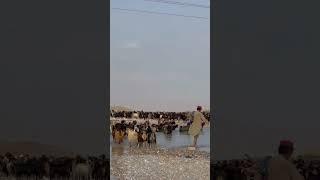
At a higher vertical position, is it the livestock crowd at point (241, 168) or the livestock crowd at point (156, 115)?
the livestock crowd at point (156, 115)

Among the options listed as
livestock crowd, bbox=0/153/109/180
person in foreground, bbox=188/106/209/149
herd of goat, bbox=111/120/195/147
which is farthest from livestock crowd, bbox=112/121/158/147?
livestock crowd, bbox=0/153/109/180

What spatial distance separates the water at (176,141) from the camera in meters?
13.9

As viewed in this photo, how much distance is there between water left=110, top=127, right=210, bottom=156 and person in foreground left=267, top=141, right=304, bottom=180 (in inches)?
262

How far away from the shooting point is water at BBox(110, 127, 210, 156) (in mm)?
13899

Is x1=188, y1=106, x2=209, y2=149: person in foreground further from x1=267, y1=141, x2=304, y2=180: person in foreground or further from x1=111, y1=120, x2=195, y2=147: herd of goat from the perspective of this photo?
x1=267, y1=141, x2=304, y2=180: person in foreground

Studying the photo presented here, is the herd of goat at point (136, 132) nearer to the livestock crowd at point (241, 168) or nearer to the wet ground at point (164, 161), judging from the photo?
the wet ground at point (164, 161)

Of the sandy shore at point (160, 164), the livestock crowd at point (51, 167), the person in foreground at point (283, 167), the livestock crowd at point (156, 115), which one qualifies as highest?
the livestock crowd at point (156, 115)

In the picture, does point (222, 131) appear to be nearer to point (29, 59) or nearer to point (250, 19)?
point (250, 19)

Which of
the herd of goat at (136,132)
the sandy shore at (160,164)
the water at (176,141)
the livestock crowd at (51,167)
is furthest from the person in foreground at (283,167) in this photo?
the herd of goat at (136,132)

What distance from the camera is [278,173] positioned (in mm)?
6555

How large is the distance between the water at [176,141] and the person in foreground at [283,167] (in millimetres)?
6655

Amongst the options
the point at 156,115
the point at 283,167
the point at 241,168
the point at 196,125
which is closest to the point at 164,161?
the point at 156,115

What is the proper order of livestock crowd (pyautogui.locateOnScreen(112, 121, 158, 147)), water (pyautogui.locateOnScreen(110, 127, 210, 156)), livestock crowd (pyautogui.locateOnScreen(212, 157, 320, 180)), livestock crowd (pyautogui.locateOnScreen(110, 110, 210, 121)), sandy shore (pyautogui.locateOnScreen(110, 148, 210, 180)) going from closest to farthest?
livestock crowd (pyautogui.locateOnScreen(212, 157, 320, 180))
sandy shore (pyautogui.locateOnScreen(110, 148, 210, 180))
livestock crowd (pyautogui.locateOnScreen(110, 110, 210, 121))
water (pyautogui.locateOnScreen(110, 127, 210, 156))
livestock crowd (pyautogui.locateOnScreen(112, 121, 158, 147))

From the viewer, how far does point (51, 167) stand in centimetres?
920
